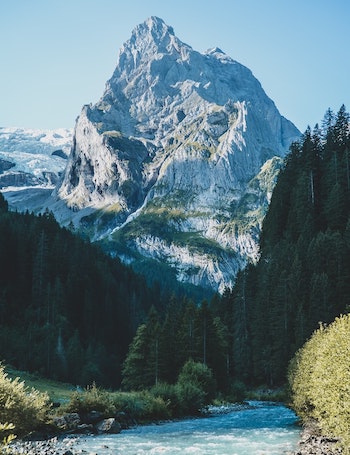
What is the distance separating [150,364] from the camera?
81188 millimetres

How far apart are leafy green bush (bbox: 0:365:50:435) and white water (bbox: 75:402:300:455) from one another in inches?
159

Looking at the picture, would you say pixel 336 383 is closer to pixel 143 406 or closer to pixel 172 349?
pixel 143 406

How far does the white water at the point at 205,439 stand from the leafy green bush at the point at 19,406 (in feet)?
13.2

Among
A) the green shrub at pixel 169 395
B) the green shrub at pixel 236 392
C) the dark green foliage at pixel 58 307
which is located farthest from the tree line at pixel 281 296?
the dark green foliage at pixel 58 307

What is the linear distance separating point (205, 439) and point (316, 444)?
10.4 m

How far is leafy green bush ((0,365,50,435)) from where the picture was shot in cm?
3102

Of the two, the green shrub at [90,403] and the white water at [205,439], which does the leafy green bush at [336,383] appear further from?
the green shrub at [90,403]

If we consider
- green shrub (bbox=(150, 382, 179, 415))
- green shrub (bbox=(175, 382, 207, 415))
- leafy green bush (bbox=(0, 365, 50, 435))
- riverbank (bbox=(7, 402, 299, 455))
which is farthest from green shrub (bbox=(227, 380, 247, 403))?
leafy green bush (bbox=(0, 365, 50, 435))

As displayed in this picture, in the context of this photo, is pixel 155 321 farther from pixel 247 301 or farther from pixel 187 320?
pixel 247 301

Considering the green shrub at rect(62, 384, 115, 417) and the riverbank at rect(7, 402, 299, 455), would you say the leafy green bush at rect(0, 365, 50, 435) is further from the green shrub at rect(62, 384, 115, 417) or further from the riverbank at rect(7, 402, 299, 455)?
the green shrub at rect(62, 384, 115, 417)

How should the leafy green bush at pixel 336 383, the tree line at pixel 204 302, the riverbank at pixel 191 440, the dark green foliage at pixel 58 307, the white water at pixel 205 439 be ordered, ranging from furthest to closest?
the dark green foliage at pixel 58 307 → the tree line at pixel 204 302 → the white water at pixel 205 439 → the riverbank at pixel 191 440 → the leafy green bush at pixel 336 383

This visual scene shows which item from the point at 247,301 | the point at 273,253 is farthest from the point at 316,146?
the point at 247,301

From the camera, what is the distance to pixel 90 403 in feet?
162

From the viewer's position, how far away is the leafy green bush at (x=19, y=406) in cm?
3102
